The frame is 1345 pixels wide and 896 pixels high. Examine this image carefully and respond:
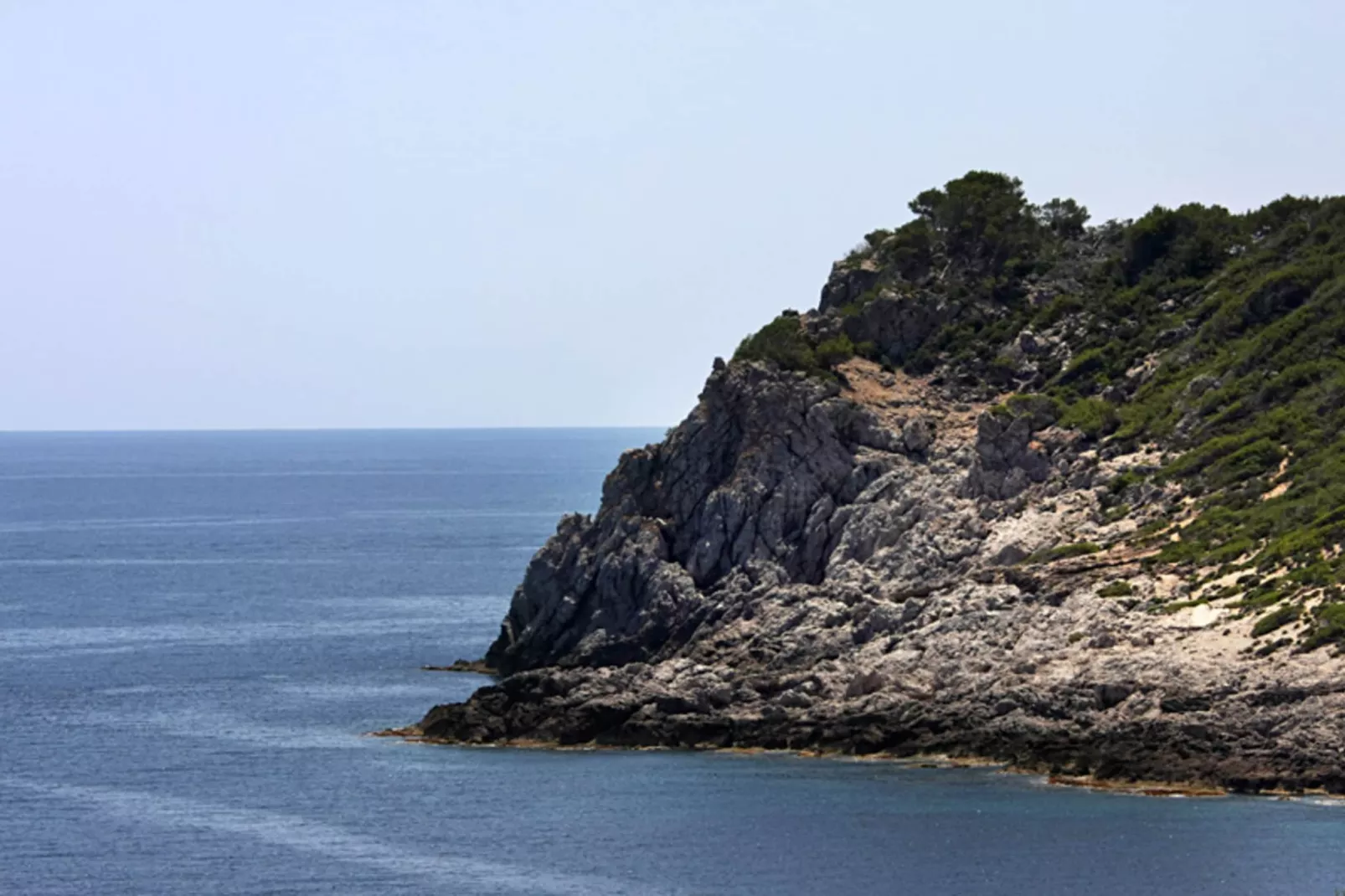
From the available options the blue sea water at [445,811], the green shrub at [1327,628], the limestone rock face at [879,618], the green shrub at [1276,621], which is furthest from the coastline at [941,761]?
the green shrub at [1276,621]

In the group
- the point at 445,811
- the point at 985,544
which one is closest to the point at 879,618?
the point at 985,544

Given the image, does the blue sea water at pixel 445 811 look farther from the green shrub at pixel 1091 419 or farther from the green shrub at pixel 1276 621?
the green shrub at pixel 1091 419

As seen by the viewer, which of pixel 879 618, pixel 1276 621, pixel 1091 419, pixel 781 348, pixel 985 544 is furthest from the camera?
pixel 781 348

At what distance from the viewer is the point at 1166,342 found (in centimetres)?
8788

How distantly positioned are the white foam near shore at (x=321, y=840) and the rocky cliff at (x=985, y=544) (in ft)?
36.0

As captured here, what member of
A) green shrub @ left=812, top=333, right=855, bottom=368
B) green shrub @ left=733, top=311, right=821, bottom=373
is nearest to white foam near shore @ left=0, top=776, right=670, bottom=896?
green shrub @ left=733, top=311, right=821, bottom=373

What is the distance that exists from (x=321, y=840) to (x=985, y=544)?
2708cm

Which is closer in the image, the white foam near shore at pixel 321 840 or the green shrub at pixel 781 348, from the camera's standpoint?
the white foam near shore at pixel 321 840

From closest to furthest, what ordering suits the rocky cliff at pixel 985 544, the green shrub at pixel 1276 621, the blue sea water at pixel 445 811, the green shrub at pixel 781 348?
the blue sea water at pixel 445 811 → the rocky cliff at pixel 985 544 → the green shrub at pixel 1276 621 → the green shrub at pixel 781 348

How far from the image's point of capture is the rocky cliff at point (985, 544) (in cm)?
6281

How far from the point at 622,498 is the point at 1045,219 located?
33.5 metres

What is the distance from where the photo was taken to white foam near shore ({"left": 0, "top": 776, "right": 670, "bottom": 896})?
51656mm

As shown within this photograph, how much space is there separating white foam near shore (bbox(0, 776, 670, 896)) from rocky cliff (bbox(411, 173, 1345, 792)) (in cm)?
1098

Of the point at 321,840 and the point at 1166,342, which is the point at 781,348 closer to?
the point at 1166,342
